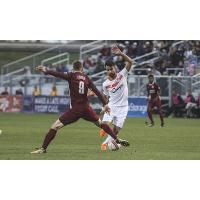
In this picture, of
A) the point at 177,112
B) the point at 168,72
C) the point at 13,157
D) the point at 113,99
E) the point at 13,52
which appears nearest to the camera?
the point at 13,157

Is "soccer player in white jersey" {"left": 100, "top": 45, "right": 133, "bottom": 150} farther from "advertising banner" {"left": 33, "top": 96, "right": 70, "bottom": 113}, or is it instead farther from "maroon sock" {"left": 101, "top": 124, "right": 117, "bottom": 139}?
"advertising banner" {"left": 33, "top": 96, "right": 70, "bottom": 113}

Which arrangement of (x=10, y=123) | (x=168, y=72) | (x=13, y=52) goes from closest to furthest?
(x=10, y=123) → (x=168, y=72) → (x=13, y=52)

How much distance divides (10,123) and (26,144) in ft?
31.4

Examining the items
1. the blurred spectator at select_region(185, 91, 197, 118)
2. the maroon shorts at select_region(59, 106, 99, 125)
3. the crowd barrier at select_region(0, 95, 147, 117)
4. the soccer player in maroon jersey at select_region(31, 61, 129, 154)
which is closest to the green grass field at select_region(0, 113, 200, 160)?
the soccer player in maroon jersey at select_region(31, 61, 129, 154)

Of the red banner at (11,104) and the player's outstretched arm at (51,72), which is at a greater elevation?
the player's outstretched arm at (51,72)

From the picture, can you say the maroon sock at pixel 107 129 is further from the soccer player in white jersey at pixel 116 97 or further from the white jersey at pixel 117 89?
the white jersey at pixel 117 89

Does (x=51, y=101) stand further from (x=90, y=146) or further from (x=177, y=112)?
(x=90, y=146)

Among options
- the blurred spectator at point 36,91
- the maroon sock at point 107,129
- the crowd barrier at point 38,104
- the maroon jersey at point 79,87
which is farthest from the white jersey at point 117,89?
the blurred spectator at point 36,91

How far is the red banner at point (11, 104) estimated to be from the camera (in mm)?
38906

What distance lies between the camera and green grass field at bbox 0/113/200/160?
15.4 metres

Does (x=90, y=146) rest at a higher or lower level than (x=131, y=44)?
lower

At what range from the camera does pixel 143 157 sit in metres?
15.2

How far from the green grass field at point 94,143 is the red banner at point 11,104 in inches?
452

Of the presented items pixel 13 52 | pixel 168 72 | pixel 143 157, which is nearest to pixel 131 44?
pixel 168 72
